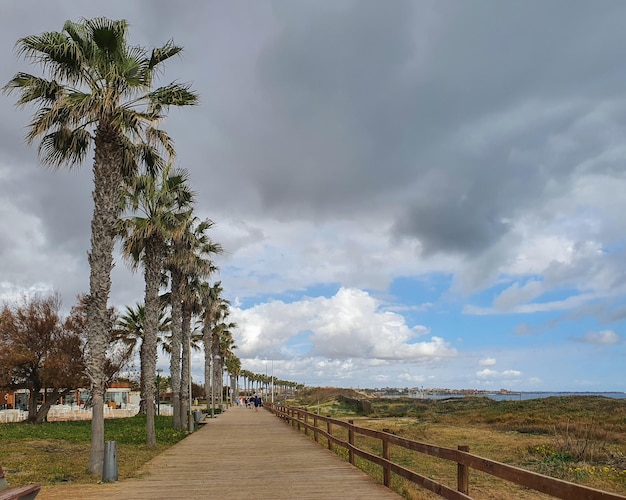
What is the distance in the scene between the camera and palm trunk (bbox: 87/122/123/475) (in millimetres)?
14242

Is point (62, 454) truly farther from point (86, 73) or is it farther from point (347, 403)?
point (347, 403)

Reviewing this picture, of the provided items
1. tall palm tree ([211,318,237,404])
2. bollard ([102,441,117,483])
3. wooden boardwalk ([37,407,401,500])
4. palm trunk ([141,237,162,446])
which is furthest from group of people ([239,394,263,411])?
bollard ([102,441,117,483])

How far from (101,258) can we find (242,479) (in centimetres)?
627

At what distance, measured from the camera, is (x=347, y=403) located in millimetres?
82000

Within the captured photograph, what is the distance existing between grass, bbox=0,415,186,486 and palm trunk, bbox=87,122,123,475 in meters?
1.46

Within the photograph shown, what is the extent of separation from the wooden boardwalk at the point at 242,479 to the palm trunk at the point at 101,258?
8.40 ft

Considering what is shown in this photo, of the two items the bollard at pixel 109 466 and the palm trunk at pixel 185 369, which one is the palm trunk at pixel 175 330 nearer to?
the palm trunk at pixel 185 369

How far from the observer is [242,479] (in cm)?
1173

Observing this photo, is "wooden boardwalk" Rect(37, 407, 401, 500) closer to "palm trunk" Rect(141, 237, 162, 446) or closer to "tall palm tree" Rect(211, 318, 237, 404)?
"palm trunk" Rect(141, 237, 162, 446)

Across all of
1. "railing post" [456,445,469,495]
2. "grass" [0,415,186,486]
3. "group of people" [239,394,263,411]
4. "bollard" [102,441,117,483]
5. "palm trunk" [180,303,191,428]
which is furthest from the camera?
"group of people" [239,394,263,411]

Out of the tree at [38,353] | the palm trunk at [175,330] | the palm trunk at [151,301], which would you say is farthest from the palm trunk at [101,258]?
the tree at [38,353]

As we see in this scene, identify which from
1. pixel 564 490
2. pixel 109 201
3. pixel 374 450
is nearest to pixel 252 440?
pixel 374 450

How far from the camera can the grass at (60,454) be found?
1296cm

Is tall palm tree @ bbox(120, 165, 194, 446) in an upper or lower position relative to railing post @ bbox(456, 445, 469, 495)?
upper
